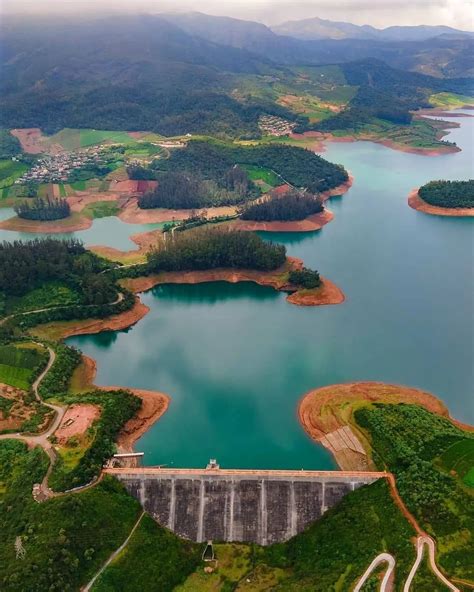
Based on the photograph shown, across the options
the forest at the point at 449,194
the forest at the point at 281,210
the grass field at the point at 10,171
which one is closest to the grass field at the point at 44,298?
the forest at the point at 281,210

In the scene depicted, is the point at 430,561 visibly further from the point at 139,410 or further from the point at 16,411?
the point at 16,411

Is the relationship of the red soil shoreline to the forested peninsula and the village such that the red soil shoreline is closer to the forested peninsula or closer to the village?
the forested peninsula

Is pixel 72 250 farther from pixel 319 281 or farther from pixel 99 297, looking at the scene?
pixel 319 281

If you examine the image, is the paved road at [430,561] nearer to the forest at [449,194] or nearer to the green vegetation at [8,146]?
the forest at [449,194]

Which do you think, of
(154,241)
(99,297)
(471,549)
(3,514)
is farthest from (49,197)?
(471,549)

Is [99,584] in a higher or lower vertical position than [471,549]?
lower

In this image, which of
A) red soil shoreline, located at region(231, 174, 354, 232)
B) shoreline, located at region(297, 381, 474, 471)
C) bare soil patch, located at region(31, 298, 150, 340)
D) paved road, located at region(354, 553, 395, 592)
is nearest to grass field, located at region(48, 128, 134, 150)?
red soil shoreline, located at region(231, 174, 354, 232)
